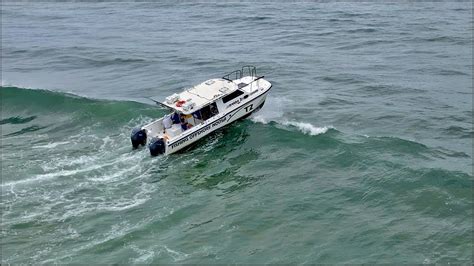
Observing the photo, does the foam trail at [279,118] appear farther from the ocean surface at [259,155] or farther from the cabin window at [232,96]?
the cabin window at [232,96]

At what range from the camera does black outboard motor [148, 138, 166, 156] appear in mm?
34156

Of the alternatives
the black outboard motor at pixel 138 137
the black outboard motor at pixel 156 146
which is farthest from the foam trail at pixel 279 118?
the black outboard motor at pixel 138 137

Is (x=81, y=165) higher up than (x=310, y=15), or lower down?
lower down

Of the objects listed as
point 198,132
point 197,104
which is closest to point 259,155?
point 198,132

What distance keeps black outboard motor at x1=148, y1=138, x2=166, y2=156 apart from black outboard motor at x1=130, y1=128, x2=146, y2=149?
4.35ft

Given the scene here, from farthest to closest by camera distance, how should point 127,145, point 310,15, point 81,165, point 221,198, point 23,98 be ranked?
point 310,15 < point 23,98 < point 127,145 < point 81,165 < point 221,198

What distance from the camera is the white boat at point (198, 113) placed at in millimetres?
35031

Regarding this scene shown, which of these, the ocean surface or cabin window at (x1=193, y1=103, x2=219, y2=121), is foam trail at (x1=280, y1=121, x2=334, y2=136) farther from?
cabin window at (x1=193, y1=103, x2=219, y2=121)

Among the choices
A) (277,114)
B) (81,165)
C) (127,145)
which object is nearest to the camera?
(81,165)

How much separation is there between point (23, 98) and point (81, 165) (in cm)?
1617

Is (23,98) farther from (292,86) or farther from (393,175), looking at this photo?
(393,175)

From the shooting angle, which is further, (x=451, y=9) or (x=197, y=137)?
(x=451, y=9)

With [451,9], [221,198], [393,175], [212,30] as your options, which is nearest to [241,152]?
[221,198]

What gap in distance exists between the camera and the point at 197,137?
35.9 metres
